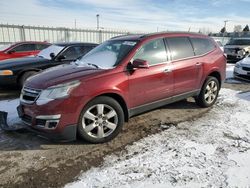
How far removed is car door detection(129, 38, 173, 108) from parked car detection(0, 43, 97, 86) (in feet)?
12.2

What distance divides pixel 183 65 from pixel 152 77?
0.92 m

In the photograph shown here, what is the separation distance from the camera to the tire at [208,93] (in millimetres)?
5578

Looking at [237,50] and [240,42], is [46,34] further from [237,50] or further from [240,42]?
[240,42]

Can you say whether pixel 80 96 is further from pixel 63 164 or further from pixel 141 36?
pixel 141 36

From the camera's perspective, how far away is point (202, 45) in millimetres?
5586

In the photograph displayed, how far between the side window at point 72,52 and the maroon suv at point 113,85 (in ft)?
9.35

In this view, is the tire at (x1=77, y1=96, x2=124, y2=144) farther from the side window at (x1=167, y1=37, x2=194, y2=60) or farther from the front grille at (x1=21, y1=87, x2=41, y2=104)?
the side window at (x1=167, y1=37, x2=194, y2=60)

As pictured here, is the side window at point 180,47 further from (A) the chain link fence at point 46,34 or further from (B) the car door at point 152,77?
(A) the chain link fence at point 46,34

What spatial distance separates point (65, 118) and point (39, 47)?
9.11 m

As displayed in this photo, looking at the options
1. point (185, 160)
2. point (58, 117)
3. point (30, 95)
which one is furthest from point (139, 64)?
point (30, 95)

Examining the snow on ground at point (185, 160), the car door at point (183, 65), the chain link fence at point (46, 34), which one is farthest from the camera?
the chain link fence at point (46, 34)

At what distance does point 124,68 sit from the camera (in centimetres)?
405

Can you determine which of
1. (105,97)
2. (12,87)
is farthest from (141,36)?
(12,87)

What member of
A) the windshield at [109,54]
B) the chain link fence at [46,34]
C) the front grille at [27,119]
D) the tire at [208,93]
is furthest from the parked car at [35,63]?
the chain link fence at [46,34]
